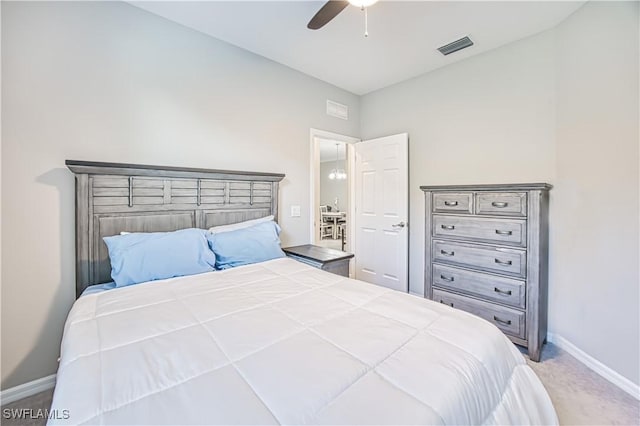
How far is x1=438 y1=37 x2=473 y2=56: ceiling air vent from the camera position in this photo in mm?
2624

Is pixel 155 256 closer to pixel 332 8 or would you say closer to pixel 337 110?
pixel 332 8

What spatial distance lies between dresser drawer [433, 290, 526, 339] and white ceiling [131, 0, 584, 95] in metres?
A: 2.43

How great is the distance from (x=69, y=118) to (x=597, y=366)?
4.19 meters

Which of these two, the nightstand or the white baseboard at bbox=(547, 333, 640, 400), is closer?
the white baseboard at bbox=(547, 333, 640, 400)

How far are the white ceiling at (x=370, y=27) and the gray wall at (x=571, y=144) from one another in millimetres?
261

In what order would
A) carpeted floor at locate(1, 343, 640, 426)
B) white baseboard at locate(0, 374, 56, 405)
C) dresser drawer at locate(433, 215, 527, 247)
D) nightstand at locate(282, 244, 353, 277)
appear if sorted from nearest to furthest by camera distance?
carpeted floor at locate(1, 343, 640, 426) → white baseboard at locate(0, 374, 56, 405) → dresser drawer at locate(433, 215, 527, 247) → nightstand at locate(282, 244, 353, 277)

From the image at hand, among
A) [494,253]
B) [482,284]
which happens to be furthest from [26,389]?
[494,253]

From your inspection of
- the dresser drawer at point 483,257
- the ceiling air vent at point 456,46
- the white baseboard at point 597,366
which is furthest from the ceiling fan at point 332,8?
the white baseboard at point 597,366

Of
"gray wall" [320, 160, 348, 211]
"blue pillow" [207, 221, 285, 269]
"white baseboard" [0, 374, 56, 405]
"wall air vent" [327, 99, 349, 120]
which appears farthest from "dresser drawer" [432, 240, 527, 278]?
"gray wall" [320, 160, 348, 211]

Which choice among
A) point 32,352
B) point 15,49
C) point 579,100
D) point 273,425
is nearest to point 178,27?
point 15,49

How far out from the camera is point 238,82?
2773 millimetres

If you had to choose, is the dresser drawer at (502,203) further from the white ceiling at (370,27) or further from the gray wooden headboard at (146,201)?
the gray wooden headboard at (146,201)

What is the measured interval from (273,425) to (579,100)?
3.03 m

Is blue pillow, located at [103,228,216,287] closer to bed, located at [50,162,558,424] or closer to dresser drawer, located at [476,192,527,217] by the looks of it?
bed, located at [50,162,558,424]
